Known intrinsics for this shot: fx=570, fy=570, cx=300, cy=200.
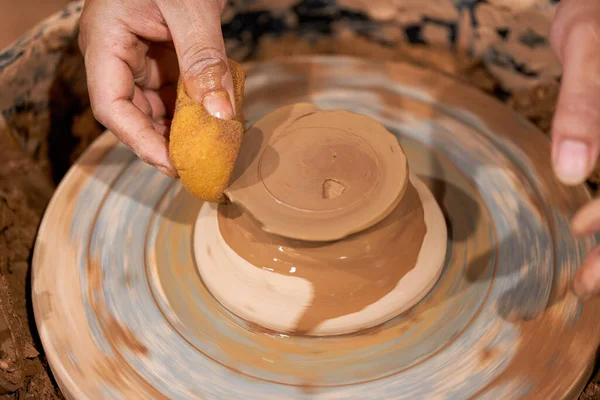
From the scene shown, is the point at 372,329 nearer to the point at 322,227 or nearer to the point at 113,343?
the point at 322,227

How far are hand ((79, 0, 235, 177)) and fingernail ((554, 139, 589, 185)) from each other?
0.64 meters

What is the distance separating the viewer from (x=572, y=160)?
38.9 inches

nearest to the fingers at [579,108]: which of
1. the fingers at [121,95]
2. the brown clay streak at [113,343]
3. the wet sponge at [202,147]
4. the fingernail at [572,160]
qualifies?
the fingernail at [572,160]

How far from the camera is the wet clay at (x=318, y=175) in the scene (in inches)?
46.1

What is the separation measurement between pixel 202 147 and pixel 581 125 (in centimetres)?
68

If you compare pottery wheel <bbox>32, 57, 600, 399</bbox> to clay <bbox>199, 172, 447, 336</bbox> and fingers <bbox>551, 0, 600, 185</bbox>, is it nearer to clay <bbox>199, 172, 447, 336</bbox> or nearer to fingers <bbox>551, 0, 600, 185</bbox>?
clay <bbox>199, 172, 447, 336</bbox>

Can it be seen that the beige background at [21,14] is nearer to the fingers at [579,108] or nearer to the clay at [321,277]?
the clay at [321,277]

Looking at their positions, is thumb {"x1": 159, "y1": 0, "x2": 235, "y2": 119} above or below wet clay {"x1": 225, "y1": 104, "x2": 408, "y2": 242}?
above

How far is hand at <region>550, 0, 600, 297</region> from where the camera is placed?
98cm

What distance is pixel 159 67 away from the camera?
5.34 feet

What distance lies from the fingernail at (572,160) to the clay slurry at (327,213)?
0.32 meters

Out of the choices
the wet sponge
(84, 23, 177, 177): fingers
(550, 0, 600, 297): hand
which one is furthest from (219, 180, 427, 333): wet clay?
(550, 0, 600, 297): hand

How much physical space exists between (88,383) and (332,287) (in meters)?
0.56

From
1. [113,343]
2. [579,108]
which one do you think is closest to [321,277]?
[113,343]
